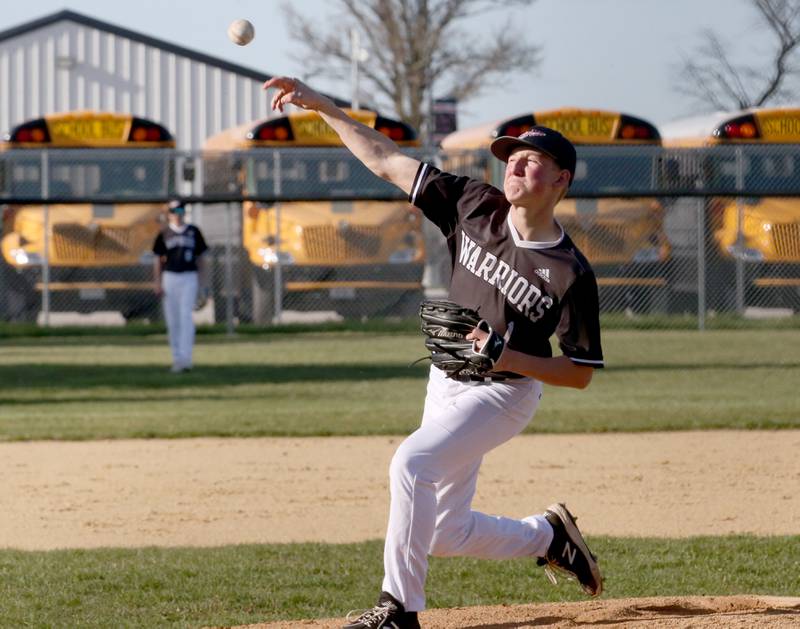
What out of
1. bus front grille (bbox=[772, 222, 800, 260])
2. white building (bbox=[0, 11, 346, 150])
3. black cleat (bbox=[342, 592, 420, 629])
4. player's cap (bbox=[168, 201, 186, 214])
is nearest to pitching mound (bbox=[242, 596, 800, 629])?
black cleat (bbox=[342, 592, 420, 629])

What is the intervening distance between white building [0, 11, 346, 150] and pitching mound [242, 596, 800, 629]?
32.2 metres

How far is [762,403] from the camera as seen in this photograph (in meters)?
12.4

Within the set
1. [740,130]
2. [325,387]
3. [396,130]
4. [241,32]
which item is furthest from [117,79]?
[241,32]

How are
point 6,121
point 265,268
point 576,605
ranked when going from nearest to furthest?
point 576,605, point 265,268, point 6,121

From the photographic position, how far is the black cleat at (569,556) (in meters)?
5.41

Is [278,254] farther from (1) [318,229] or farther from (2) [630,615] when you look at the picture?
(2) [630,615]

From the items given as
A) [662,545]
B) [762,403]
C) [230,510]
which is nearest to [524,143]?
[662,545]

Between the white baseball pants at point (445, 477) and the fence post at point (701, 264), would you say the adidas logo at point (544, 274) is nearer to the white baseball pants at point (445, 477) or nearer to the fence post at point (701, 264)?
the white baseball pants at point (445, 477)

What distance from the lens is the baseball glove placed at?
452 centimetres

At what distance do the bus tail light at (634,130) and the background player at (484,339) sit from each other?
14.7 m

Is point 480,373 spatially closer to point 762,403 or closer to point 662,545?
point 662,545

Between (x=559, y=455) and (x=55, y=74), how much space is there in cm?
2978

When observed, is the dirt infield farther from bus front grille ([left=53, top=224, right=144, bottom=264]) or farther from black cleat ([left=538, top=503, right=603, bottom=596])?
bus front grille ([left=53, top=224, right=144, bottom=264])

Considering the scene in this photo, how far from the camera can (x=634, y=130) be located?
1944cm
